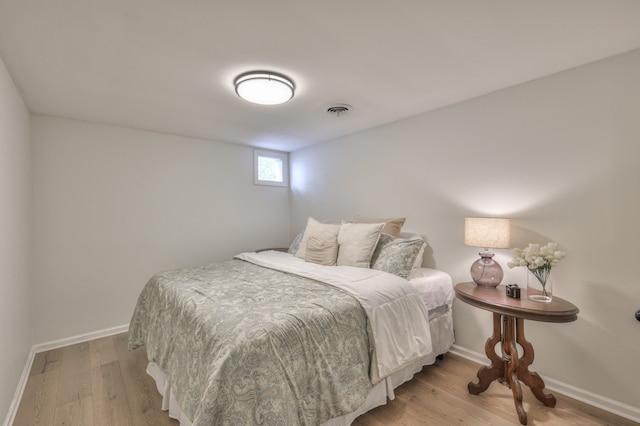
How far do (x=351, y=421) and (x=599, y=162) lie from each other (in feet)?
7.65

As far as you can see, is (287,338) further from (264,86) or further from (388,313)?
(264,86)

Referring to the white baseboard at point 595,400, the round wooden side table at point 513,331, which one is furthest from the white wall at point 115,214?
the white baseboard at point 595,400

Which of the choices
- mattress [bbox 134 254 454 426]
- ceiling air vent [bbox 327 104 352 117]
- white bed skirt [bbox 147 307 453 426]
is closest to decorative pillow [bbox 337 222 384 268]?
mattress [bbox 134 254 454 426]

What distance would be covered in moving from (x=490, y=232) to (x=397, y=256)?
0.71 metres

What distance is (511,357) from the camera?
1951 mm

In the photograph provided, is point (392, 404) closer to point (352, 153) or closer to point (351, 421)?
point (351, 421)

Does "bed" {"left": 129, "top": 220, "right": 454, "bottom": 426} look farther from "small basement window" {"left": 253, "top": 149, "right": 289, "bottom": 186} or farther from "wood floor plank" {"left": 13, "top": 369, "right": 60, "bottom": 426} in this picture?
"small basement window" {"left": 253, "top": 149, "right": 289, "bottom": 186}

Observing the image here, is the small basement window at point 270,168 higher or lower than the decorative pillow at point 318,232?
higher

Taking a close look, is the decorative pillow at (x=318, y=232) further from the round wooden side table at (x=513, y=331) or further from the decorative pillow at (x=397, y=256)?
the round wooden side table at (x=513, y=331)

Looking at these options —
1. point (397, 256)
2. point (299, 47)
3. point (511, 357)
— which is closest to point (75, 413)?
point (397, 256)

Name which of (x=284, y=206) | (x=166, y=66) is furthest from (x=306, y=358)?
(x=284, y=206)

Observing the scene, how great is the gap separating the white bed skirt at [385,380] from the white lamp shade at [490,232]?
0.71m

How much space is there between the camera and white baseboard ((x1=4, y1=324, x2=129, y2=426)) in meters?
1.87

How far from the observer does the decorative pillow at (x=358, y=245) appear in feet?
8.38
